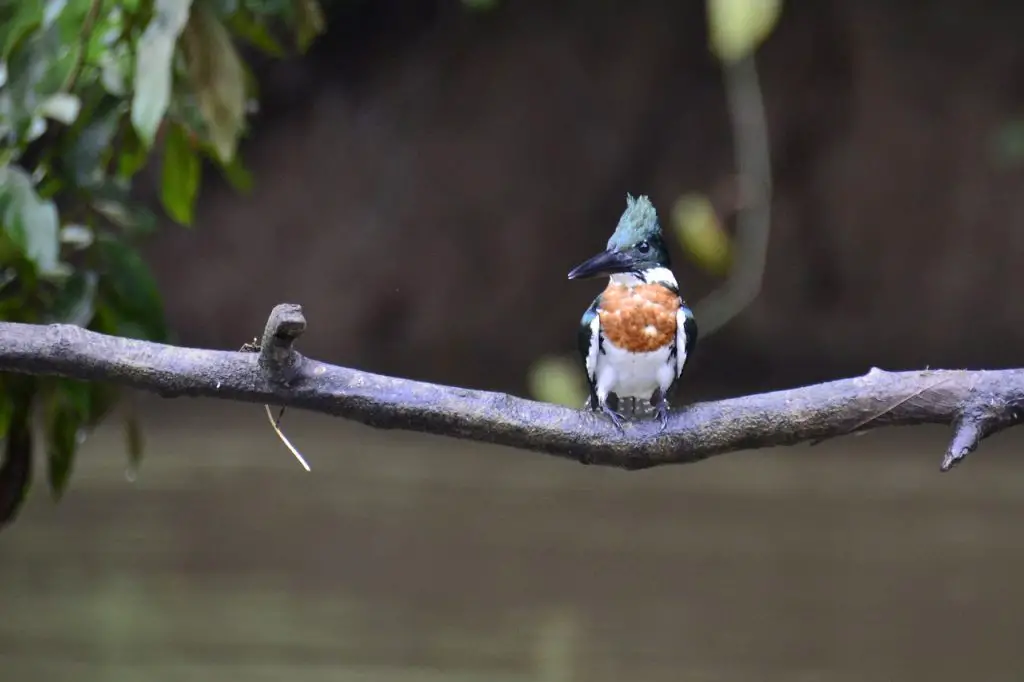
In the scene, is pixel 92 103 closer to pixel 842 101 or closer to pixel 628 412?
pixel 628 412

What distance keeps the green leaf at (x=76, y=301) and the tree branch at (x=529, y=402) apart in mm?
213

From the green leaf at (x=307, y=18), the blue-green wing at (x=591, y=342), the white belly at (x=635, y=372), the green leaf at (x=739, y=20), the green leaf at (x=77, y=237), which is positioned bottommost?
the white belly at (x=635, y=372)

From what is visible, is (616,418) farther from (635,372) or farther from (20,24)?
(20,24)

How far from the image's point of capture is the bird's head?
0.87m

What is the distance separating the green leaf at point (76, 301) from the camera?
1015mm

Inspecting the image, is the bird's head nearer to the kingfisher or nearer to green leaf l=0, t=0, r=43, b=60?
the kingfisher

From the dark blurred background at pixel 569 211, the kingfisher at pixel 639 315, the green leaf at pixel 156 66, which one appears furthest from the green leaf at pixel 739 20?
the dark blurred background at pixel 569 211

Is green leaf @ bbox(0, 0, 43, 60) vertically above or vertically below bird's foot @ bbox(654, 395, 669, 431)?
above

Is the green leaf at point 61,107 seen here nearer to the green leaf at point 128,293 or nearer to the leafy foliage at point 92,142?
the leafy foliage at point 92,142

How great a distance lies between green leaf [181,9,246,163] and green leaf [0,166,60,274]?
141 mm

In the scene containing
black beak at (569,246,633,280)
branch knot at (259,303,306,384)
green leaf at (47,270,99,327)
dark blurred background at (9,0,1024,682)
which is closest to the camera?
branch knot at (259,303,306,384)

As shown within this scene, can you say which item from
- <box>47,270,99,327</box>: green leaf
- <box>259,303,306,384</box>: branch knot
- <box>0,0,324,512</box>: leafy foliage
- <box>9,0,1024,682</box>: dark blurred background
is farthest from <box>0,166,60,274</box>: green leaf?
<box>9,0,1024,682</box>: dark blurred background

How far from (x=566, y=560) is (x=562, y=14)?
6.21 ft

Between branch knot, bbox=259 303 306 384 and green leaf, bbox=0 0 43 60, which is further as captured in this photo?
green leaf, bbox=0 0 43 60
